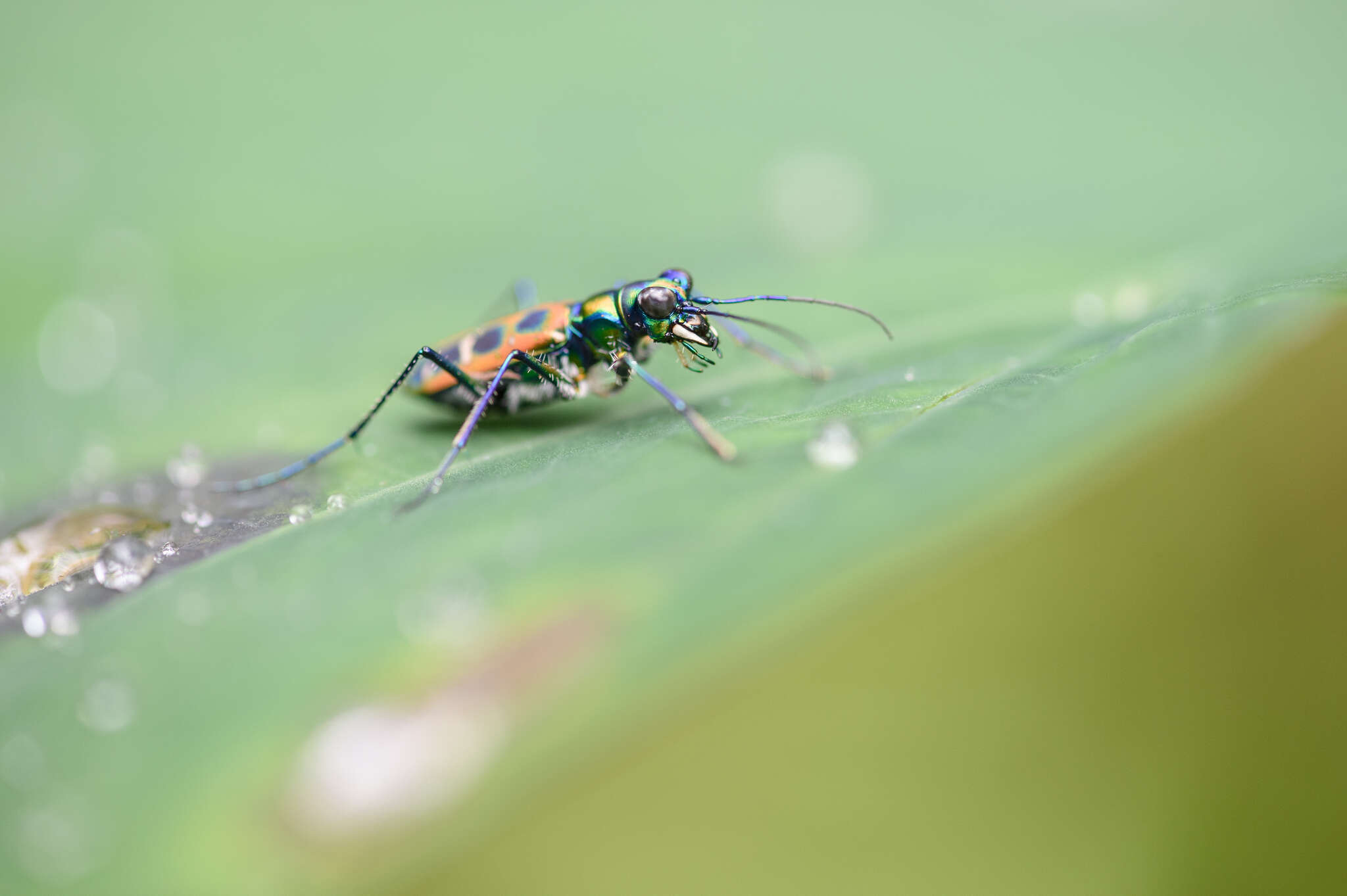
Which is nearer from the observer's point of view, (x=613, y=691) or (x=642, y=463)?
(x=613, y=691)

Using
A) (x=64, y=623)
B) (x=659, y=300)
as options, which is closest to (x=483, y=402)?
(x=659, y=300)

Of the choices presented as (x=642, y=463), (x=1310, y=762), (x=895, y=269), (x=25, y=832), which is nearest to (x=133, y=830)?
(x=25, y=832)

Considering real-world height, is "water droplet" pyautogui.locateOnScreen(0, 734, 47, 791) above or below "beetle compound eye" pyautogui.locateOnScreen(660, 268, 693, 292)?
above

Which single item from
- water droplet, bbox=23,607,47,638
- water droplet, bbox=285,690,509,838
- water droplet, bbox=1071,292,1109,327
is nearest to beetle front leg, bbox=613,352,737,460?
water droplet, bbox=285,690,509,838

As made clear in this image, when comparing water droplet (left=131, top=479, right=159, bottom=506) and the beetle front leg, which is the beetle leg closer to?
water droplet (left=131, top=479, right=159, bottom=506)

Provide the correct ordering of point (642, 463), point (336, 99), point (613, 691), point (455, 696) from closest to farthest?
point (613, 691) → point (455, 696) → point (642, 463) → point (336, 99)

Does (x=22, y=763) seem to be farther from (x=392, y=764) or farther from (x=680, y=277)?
(x=680, y=277)

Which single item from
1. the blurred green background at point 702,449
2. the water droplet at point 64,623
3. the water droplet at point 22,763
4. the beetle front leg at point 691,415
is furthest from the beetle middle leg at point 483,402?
the water droplet at point 22,763

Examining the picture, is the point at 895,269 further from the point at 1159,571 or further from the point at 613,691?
the point at 613,691
